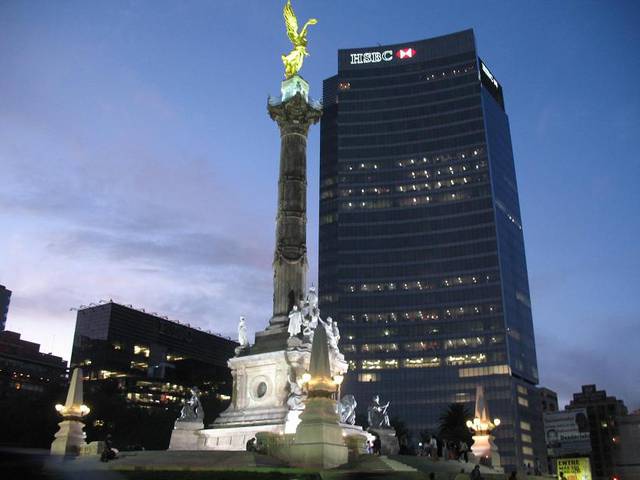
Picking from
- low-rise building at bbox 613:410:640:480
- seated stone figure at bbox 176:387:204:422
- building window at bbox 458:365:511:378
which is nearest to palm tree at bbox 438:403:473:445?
building window at bbox 458:365:511:378

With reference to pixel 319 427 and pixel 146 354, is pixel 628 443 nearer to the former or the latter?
pixel 146 354

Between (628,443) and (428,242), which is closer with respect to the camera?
(628,443)

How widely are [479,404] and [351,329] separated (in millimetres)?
85140

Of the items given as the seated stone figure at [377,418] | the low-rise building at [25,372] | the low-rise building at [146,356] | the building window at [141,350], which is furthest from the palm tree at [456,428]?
the building window at [141,350]

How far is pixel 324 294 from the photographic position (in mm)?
132750

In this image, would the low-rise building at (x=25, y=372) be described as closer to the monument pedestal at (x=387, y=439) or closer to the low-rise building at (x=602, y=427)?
the monument pedestal at (x=387, y=439)

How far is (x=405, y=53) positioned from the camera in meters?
141

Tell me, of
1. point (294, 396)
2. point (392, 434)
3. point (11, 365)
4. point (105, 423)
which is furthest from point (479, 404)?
point (11, 365)

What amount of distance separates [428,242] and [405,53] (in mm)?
46404

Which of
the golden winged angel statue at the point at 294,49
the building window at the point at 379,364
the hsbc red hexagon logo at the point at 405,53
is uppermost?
the hsbc red hexagon logo at the point at 405,53

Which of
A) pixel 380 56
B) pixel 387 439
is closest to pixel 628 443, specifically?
pixel 380 56

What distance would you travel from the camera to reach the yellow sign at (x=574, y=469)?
82.9ft

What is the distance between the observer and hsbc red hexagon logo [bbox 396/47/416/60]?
141 meters

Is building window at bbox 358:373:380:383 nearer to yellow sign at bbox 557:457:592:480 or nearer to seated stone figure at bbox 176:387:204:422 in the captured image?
seated stone figure at bbox 176:387:204:422
